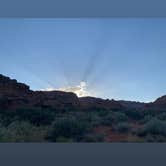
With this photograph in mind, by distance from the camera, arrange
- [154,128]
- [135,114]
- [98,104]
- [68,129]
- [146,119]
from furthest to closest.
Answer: [98,104] → [135,114] → [146,119] → [154,128] → [68,129]

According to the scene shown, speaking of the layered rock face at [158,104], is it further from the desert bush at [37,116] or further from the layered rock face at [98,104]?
the desert bush at [37,116]

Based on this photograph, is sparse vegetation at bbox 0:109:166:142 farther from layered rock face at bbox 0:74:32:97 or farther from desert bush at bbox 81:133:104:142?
layered rock face at bbox 0:74:32:97

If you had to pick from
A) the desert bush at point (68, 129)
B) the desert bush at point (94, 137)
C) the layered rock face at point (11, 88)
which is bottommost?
the desert bush at point (94, 137)

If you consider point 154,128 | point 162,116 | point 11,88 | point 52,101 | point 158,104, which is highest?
point 11,88

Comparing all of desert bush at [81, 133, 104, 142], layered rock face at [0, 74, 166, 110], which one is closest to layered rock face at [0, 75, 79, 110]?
layered rock face at [0, 74, 166, 110]

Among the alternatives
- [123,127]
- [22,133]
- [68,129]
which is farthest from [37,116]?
[123,127]

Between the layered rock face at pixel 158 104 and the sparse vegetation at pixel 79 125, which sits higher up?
the layered rock face at pixel 158 104

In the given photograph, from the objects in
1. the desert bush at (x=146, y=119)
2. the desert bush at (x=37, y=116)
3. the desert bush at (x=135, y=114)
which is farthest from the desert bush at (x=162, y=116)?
the desert bush at (x=37, y=116)

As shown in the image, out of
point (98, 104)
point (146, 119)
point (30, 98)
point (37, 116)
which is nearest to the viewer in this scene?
point (37, 116)

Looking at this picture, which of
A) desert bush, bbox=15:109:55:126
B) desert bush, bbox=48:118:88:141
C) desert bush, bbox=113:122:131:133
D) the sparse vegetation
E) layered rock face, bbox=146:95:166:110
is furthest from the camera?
layered rock face, bbox=146:95:166:110

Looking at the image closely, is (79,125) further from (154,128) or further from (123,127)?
(154,128)

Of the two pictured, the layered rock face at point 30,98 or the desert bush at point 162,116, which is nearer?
the desert bush at point 162,116

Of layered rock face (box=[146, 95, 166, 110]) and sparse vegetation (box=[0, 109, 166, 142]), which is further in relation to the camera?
layered rock face (box=[146, 95, 166, 110])

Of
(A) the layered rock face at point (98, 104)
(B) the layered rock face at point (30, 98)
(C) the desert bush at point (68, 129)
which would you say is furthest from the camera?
(B) the layered rock face at point (30, 98)
